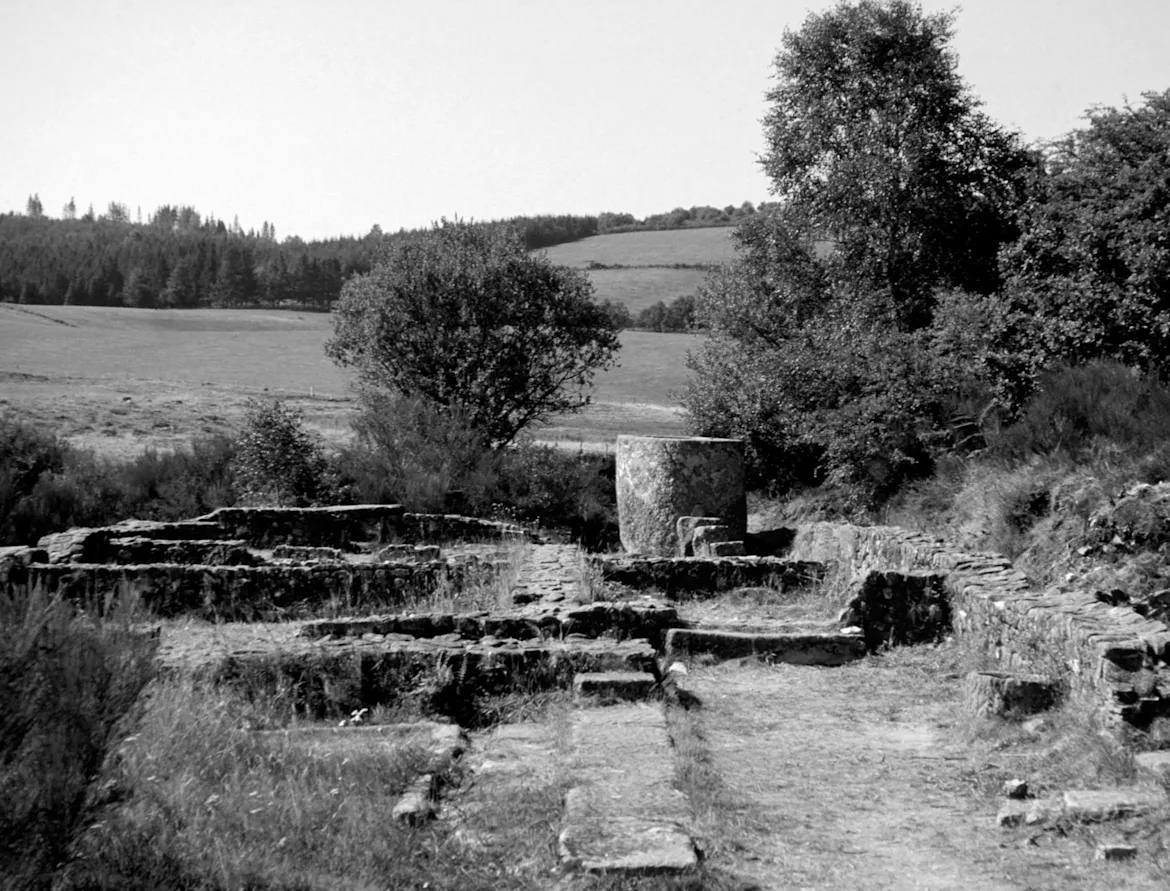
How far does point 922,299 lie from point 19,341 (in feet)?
154

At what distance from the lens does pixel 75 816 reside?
4223mm

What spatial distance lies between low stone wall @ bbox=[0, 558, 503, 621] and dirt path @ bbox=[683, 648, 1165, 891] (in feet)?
11.9

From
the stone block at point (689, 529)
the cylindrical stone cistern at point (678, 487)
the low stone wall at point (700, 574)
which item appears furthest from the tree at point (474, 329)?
the low stone wall at point (700, 574)

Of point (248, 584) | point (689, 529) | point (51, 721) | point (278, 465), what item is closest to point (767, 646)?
point (248, 584)

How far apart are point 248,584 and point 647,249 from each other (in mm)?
71837

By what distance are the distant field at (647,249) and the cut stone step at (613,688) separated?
67.2 meters

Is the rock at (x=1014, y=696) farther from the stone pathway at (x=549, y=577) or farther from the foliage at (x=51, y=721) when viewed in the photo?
the foliage at (x=51, y=721)

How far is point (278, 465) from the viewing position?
71.0ft

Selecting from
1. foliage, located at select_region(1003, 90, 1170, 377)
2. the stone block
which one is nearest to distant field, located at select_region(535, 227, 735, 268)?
foliage, located at select_region(1003, 90, 1170, 377)

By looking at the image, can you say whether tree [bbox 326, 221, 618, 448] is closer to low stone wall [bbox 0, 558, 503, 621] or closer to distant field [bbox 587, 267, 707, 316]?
low stone wall [bbox 0, 558, 503, 621]

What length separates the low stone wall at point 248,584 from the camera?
10.6m

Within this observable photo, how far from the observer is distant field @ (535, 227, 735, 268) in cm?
7694

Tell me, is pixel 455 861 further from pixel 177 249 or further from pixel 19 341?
pixel 177 249

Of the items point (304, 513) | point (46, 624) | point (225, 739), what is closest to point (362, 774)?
point (225, 739)
